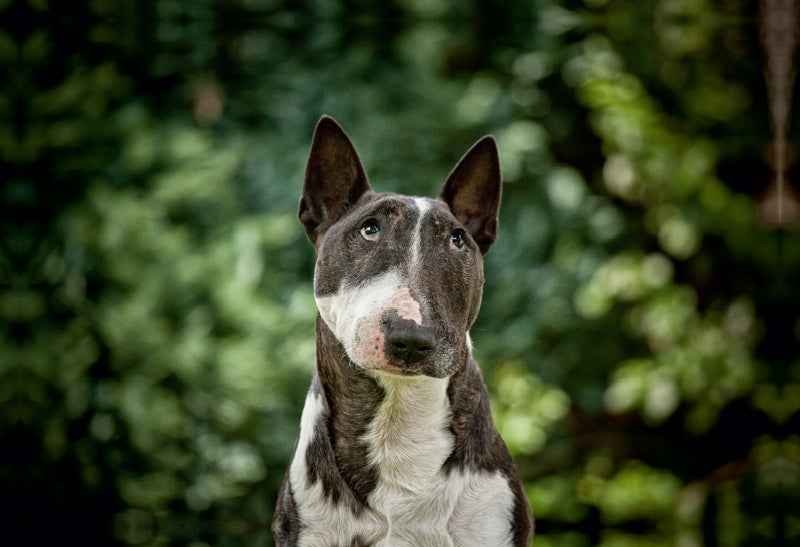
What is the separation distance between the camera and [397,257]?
9.38ft

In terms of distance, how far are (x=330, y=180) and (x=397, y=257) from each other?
62 centimetres

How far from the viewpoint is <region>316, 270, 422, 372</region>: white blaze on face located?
2658 millimetres

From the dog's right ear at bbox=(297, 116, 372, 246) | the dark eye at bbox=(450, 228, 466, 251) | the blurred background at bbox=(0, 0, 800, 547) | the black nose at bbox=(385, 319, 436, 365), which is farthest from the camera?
the blurred background at bbox=(0, 0, 800, 547)

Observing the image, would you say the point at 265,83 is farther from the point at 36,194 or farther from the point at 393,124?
the point at 36,194

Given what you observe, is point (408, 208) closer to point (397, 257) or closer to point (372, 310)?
point (397, 257)

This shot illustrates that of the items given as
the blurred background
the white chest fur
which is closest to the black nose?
the white chest fur

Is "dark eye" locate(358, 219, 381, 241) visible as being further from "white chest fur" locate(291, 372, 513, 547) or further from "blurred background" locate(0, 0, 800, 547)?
"blurred background" locate(0, 0, 800, 547)

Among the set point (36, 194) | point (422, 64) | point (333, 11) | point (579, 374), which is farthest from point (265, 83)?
point (579, 374)

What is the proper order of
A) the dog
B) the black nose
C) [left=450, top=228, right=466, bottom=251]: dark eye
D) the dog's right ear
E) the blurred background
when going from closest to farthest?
the black nose
the dog
[left=450, top=228, right=466, bottom=251]: dark eye
the dog's right ear
the blurred background

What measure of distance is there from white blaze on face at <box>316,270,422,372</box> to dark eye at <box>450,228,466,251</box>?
11.5 inches

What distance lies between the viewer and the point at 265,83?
7230mm

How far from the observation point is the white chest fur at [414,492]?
9.66 feet

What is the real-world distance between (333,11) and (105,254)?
2.68 metres

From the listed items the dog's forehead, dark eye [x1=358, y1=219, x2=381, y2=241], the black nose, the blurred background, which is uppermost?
the dog's forehead
